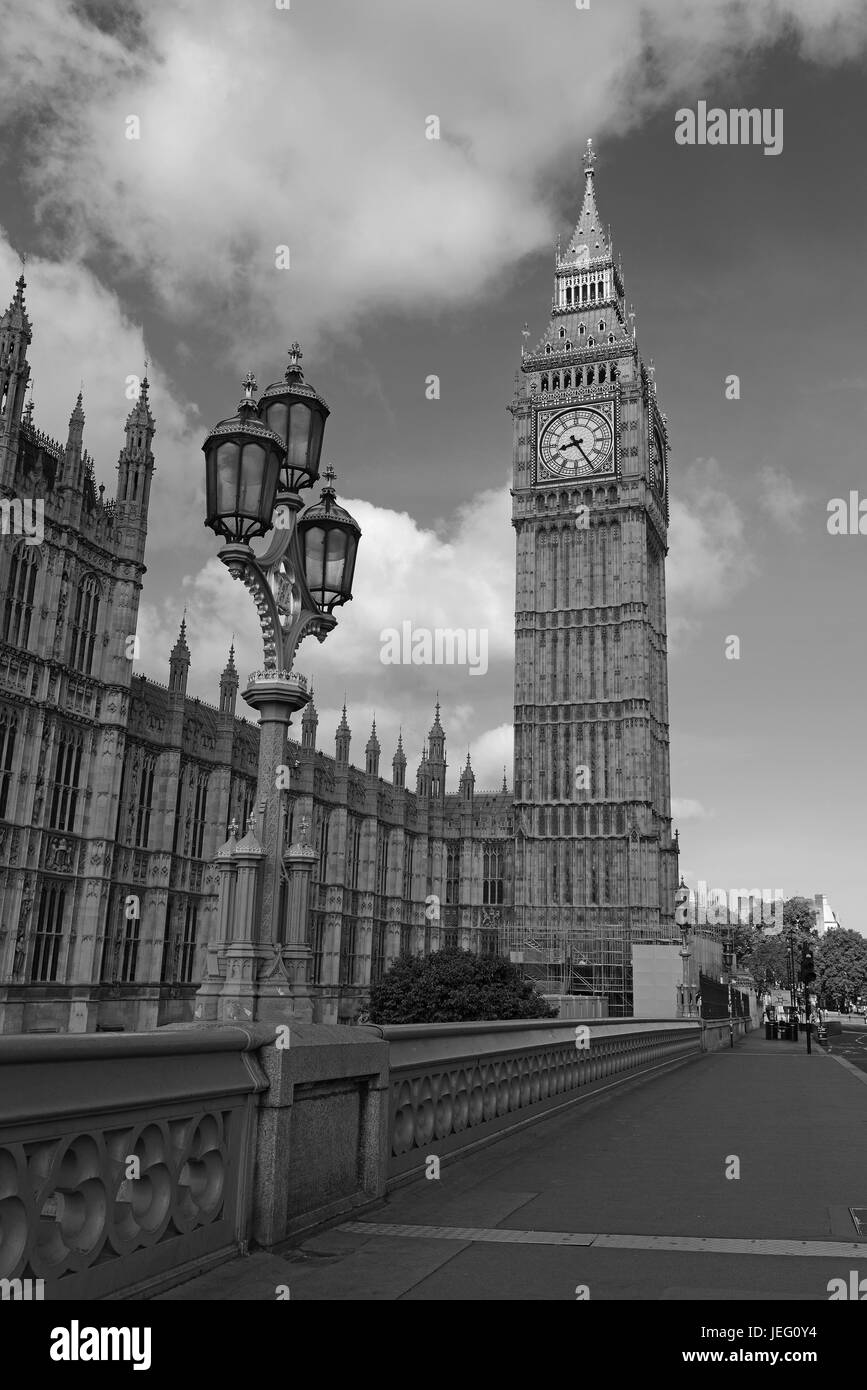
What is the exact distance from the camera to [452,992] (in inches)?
1647

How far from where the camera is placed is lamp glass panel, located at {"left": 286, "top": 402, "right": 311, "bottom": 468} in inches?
378

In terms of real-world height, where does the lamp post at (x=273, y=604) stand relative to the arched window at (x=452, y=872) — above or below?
below

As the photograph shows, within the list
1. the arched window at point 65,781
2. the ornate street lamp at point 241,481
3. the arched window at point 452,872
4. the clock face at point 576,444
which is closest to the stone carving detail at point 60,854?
the arched window at point 65,781

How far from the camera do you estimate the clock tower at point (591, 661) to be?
2771 inches

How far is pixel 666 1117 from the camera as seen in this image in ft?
46.5

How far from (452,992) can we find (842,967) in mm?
87235

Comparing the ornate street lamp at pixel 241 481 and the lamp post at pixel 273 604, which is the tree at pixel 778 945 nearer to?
the lamp post at pixel 273 604

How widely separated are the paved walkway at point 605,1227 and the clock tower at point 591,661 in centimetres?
5795

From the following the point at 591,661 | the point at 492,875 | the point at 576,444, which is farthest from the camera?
the point at 576,444

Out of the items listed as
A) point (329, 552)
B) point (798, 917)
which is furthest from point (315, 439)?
point (798, 917)

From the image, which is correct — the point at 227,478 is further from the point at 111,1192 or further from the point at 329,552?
the point at 111,1192

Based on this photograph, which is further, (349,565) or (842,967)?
(842,967)

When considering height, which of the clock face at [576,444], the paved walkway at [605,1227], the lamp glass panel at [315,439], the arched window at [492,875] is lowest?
the paved walkway at [605,1227]
